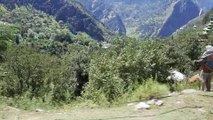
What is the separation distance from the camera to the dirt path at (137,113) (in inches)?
392

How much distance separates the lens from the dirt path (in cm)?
995

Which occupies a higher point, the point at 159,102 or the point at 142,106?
the point at 159,102

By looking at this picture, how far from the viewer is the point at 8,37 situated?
25438 millimetres

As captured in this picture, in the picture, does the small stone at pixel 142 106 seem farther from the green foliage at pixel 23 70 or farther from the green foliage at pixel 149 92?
the green foliage at pixel 23 70

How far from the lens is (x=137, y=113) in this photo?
10.3 metres

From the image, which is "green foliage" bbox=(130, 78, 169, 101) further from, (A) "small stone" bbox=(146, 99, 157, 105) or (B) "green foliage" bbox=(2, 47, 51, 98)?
(B) "green foliage" bbox=(2, 47, 51, 98)

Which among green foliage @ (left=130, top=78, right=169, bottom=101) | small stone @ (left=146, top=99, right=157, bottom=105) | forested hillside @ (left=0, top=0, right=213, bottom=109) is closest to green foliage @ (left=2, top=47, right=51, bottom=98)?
forested hillside @ (left=0, top=0, right=213, bottom=109)

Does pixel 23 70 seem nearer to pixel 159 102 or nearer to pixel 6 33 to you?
pixel 6 33

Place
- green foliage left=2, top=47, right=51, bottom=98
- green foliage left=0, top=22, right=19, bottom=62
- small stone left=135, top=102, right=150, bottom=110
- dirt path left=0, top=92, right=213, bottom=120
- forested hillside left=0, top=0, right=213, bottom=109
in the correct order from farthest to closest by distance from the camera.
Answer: green foliage left=2, top=47, right=51, bottom=98, green foliage left=0, top=22, right=19, bottom=62, forested hillside left=0, top=0, right=213, bottom=109, small stone left=135, top=102, right=150, bottom=110, dirt path left=0, top=92, right=213, bottom=120

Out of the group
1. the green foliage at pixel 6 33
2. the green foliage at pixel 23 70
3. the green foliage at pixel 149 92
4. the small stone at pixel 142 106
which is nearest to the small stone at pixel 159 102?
the small stone at pixel 142 106

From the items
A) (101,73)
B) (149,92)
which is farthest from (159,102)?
(101,73)

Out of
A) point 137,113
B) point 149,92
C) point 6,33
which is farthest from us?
point 6,33

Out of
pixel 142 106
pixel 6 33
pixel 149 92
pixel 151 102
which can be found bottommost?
pixel 142 106

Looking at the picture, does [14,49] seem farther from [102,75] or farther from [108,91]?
[108,91]
